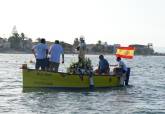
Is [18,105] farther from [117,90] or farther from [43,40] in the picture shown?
[117,90]

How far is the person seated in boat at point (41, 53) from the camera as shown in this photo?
28.0m

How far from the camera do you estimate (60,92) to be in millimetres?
27297

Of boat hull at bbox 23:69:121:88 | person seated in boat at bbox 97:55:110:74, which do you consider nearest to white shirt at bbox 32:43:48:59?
boat hull at bbox 23:69:121:88

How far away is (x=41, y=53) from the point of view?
28.0 m

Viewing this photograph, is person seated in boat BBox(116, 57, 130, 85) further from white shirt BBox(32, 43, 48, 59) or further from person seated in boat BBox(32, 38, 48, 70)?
white shirt BBox(32, 43, 48, 59)

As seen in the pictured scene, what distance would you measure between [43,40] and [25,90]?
8.93 ft

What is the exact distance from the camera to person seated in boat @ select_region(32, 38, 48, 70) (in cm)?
2805

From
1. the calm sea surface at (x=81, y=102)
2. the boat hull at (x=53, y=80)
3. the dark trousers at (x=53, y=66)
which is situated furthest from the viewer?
the dark trousers at (x=53, y=66)

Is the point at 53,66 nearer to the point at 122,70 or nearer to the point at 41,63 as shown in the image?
the point at 41,63

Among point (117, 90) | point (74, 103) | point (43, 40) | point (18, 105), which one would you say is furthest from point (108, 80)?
point (18, 105)

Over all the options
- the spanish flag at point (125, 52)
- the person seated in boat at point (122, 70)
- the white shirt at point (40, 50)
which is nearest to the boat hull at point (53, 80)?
the white shirt at point (40, 50)

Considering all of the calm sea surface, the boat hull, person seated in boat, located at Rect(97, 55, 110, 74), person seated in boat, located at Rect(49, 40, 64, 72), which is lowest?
the calm sea surface

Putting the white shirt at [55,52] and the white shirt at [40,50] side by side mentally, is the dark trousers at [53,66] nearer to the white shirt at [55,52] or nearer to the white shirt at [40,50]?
Answer: the white shirt at [55,52]

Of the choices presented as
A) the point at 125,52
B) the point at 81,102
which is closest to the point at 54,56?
the point at 81,102
